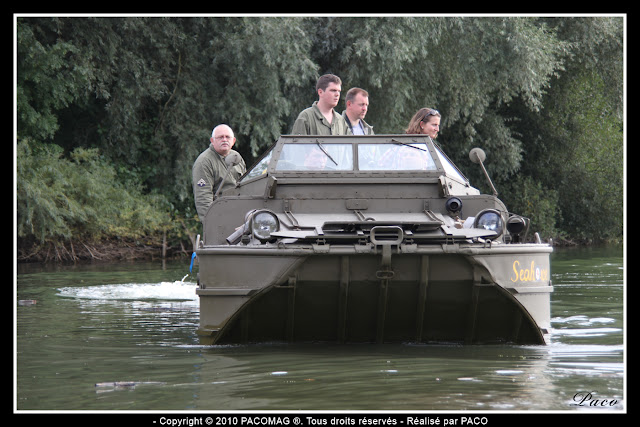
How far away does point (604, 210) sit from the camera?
29453 millimetres

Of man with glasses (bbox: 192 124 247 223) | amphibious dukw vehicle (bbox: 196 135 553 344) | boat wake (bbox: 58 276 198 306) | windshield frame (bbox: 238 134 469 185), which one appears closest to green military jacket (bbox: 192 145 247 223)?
man with glasses (bbox: 192 124 247 223)

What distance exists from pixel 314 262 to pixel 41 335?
10.00 feet

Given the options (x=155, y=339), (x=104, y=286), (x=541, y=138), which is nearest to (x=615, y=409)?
(x=155, y=339)

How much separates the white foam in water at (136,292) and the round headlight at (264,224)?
196 inches

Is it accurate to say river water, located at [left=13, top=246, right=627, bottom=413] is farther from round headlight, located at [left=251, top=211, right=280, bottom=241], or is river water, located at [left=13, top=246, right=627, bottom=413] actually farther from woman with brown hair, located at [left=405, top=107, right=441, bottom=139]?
woman with brown hair, located at [left=405, top=107, right=441, bottom=139]

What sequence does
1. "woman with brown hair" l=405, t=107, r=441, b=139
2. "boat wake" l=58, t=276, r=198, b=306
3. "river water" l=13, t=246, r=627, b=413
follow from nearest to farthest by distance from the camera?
"river water" l=13, t=246, r=627, b=413, "woman with brown hair" l=405, t=107, r=441, b=139, "boat wake" l=58, t=276, r=198, b=306

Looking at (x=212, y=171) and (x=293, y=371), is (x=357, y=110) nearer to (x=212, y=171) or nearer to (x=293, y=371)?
(x=212, y=171)

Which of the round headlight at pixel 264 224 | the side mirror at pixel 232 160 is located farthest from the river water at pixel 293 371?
the side mirror at pixel 232 160

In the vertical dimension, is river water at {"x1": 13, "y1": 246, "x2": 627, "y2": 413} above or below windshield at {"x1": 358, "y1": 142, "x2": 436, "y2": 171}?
below

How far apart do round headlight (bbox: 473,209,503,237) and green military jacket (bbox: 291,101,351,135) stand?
2.08 metres

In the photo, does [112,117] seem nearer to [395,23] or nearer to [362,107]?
[395,23]

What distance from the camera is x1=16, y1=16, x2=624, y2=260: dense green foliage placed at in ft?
64.3

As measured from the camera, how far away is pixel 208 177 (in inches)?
389

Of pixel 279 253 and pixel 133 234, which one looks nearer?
pixel 279 253
